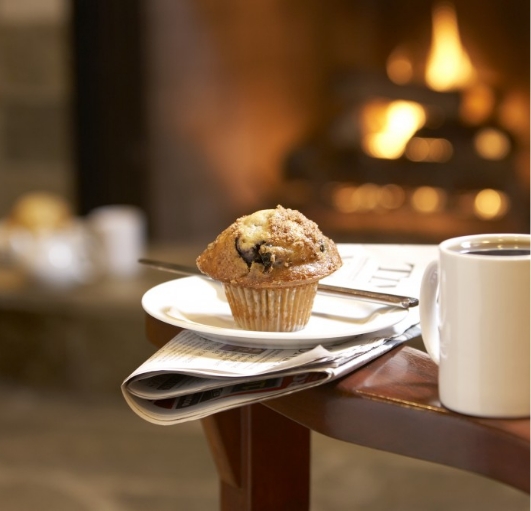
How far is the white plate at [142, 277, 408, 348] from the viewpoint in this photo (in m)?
0.70

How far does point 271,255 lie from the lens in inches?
30.6

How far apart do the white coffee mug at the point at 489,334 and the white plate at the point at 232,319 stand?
124 mm

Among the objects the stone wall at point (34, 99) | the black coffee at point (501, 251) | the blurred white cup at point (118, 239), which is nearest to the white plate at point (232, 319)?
the black coffee at point (501, 251)

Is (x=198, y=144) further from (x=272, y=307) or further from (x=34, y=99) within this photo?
(x=272, y=307)

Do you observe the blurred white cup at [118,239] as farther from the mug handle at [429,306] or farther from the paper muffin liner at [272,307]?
the mug handle at [429,306]

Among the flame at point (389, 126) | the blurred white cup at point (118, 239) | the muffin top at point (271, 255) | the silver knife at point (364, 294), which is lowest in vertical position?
the blurred white cup at point (118, 239)

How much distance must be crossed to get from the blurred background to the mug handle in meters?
1.28

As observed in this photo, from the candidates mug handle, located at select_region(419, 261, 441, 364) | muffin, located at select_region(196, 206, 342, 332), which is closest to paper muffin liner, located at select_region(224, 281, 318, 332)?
muffin, located at select_region(196, 206, 342, 332)

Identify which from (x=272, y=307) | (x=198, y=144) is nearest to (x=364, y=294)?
(x=272, y=307)

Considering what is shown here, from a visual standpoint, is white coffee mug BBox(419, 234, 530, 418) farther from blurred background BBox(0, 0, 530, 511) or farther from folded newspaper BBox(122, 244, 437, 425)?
blurred background BBox(0, 0, 530, 511)

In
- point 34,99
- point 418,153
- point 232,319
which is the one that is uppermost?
point 34,99

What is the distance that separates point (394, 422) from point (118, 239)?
165 cm

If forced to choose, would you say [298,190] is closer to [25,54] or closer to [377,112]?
[377,112]

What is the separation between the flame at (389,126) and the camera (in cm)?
217
